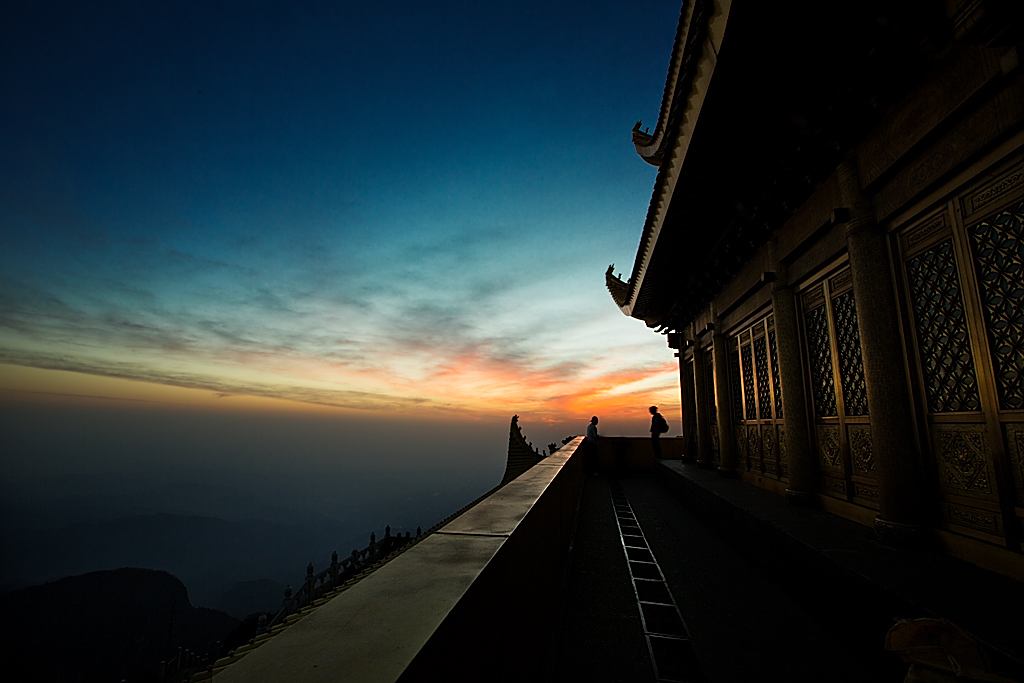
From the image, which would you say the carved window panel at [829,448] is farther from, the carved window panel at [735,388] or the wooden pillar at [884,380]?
the carved window panel at [735,388]

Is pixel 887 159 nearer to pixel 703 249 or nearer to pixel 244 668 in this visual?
pixel 703 249

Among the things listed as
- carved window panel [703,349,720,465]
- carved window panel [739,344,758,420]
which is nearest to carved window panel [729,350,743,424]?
carved window panel [739,344,758,420]

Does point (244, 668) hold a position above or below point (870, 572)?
above

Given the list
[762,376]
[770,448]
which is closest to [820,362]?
[762,376]

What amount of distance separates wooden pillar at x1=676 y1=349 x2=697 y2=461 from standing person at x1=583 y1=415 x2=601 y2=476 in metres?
2.51

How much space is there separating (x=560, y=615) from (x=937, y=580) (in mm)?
2816

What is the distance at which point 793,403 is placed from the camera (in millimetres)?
6664

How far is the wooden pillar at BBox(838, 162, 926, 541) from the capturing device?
14.0ft

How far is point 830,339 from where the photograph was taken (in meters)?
5.89

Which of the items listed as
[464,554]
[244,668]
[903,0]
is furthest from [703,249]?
[244,668]

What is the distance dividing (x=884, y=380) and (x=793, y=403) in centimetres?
230

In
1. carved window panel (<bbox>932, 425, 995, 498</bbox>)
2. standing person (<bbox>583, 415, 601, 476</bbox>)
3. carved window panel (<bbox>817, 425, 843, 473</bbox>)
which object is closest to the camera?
carved window panel (<bbox>932, 425, 995, 498</bbox>)

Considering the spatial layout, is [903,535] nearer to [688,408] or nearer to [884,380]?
[884,380]

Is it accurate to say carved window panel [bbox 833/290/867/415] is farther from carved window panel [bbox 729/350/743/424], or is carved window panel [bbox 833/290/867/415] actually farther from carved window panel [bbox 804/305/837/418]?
carved window panel [bbox 729/350/743/424]
